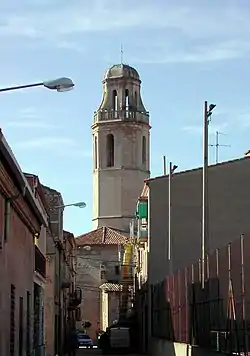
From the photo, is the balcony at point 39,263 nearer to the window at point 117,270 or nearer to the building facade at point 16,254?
the building facade at point 16,254

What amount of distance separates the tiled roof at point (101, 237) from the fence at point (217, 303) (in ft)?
210

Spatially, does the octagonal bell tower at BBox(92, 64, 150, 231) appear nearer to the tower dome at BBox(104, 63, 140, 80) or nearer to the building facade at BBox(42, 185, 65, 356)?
the tower dome at BBox(104, 63, 140, 80)

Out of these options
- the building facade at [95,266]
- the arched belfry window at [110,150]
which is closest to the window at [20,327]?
the building facade at [95,266]

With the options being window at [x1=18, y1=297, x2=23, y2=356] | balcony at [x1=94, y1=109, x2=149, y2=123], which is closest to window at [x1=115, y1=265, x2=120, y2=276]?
balcony at [x1=94, y1=109, x2=149, y2=123]

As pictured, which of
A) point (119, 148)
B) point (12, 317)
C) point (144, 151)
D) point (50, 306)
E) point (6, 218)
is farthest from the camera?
point (144, 151)

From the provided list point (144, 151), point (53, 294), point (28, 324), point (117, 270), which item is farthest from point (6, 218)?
point (144, 151)

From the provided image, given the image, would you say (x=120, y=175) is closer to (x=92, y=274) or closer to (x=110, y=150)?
(x=110, y=150)

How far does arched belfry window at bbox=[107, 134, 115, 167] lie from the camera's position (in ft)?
335

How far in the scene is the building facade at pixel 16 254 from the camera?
1912 cm

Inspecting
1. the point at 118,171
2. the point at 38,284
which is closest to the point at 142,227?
the point at 38,284

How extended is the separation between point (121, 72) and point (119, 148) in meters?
9.13

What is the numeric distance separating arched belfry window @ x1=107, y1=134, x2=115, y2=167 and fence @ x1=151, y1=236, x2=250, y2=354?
6779 centimetres

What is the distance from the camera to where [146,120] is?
102875 mm

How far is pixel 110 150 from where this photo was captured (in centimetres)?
10331
